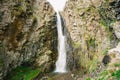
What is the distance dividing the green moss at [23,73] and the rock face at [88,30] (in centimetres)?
529

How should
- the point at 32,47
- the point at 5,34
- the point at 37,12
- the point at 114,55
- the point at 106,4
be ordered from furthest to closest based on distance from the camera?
the point at 37,12 → the point at 32,47 → the point at 5,34 → the point at 106,4 → the point at 114,55

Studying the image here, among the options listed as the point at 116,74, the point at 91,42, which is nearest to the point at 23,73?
the point at 91,42

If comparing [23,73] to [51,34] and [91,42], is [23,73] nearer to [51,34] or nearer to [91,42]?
[51,34]

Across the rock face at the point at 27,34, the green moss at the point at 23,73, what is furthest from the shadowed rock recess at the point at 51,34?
the green moss at the point at 23,73

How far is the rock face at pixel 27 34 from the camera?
26844mm

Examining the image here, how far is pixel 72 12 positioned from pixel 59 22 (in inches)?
117

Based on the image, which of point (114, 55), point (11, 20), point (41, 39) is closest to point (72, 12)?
point (41, 39)

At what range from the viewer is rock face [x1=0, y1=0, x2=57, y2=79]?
26.8 metres

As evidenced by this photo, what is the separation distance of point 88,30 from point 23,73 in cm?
907

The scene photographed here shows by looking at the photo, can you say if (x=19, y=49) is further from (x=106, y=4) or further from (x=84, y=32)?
(x=106, y=4)

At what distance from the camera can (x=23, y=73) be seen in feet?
90.4

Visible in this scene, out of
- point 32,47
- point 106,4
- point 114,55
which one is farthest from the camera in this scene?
point 32,47

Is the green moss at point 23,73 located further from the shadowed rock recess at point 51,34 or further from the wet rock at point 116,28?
the wet rock at point 116,28

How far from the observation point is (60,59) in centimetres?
3119
